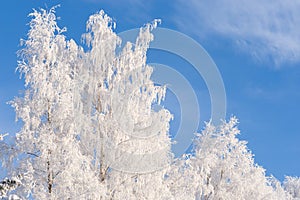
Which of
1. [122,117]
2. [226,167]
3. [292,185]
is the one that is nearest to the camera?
[122,117]

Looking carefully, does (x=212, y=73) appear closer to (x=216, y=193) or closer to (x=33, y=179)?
(x=216, y=193)

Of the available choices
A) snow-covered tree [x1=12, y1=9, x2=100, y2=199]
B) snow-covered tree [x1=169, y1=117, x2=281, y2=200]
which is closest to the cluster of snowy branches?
snow-covered tree [x1=12, y1=9, x2=100, y2=199]

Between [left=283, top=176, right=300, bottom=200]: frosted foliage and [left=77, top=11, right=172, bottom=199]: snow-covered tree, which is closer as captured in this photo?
[left=77, top=11, right=172, bottom=199]: snow-covered tree

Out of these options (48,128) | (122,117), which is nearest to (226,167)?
(122,117)

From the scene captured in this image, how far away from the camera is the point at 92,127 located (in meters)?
14.1

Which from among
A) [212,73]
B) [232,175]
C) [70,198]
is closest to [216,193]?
[232,175]

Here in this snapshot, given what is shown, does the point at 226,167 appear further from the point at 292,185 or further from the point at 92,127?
the point at 292,185

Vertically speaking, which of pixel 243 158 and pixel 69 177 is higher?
pixel 243 158

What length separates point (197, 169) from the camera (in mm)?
17594

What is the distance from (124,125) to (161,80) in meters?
2.16

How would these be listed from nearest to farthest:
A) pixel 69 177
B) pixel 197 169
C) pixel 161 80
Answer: pixel 69 177, pixel 161 80, pixel 197 169

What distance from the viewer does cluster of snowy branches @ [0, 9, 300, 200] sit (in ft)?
41.1

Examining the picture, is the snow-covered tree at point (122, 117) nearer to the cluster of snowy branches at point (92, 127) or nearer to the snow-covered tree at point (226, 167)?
the cluster of snowy branches at point (92, 127)

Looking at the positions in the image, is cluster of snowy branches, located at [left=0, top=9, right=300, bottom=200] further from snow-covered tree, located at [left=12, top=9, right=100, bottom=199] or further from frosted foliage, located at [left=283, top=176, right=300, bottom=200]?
frosted foliage, located at [left=283, top=176, right=300, bottom=200]
